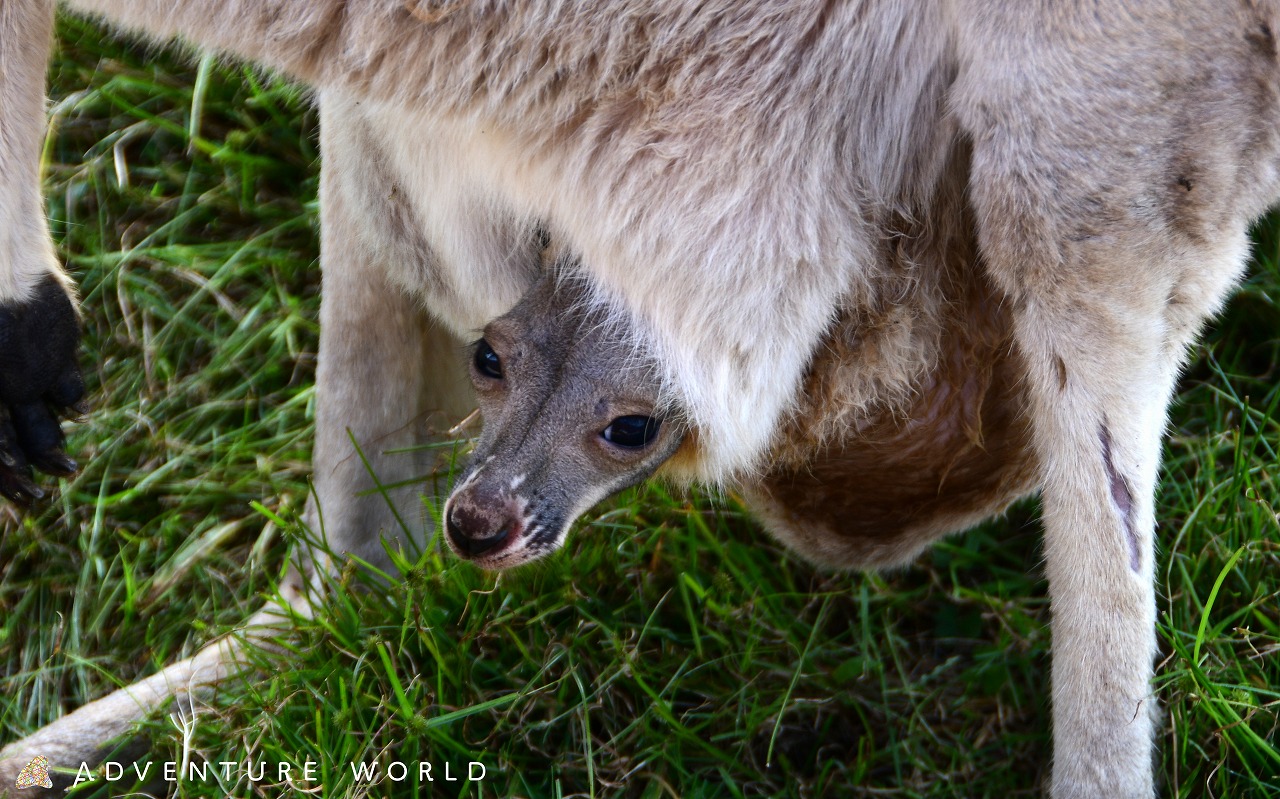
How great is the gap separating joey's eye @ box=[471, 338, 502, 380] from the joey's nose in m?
0.24

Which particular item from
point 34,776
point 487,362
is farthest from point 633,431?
point 34,776

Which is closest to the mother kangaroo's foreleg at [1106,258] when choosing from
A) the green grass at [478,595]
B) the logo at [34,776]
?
the green grass at [478,595]

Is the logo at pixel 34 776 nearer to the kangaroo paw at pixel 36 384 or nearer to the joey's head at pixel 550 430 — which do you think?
the kangaroo paw at pixel 36 384

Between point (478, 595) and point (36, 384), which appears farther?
point (478, 595)

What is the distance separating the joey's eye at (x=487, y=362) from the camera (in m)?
1.97

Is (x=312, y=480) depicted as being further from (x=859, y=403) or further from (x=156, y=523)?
(x=859, y=403)

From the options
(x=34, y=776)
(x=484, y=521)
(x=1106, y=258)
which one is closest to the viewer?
(x=1106, y=258)

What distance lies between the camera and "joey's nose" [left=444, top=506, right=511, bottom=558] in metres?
1.80

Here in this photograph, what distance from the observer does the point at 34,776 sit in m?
2.15

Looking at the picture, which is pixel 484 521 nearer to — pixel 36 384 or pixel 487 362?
pixel 487 362

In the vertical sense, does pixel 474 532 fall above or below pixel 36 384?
below

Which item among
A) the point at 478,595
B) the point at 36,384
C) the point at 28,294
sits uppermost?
the point at 28,294

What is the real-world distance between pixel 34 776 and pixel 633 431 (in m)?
1.13

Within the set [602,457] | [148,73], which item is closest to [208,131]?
[148,73]
